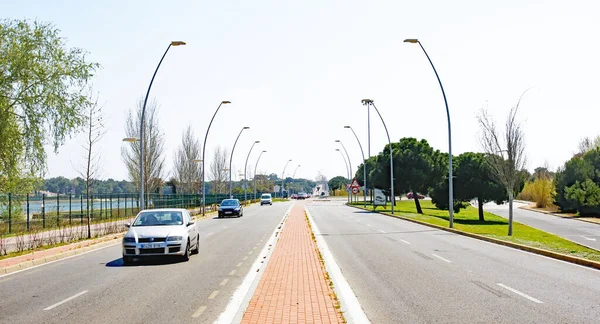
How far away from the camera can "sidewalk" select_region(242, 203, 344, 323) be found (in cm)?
837

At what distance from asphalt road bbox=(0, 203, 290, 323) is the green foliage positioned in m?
52.5

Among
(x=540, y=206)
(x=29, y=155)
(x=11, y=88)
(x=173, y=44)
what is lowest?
(x=540, y=206)

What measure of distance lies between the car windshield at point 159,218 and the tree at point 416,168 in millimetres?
47161

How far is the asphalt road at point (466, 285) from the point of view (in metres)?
8.69

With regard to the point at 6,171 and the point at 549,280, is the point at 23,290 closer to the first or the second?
the point at 549,280

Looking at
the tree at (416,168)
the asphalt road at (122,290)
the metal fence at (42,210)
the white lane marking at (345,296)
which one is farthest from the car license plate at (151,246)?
the tree at (416,168)

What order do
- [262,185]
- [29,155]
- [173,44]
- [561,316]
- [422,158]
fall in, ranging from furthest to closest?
[262,185], [422,158], [29,155], [173,44], [561,316]

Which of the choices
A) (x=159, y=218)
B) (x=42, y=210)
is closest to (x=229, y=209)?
(x=42, y=210)

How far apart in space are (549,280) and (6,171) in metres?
26.6

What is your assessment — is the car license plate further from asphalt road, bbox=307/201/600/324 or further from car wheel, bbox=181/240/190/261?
asphalt road, bbox=307/201/600/324

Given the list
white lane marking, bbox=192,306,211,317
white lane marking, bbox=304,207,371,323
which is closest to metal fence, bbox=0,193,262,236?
white lane marking, bbox=304,207,371,323

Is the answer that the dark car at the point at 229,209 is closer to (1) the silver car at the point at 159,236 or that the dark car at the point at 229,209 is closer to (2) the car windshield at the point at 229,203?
(2) the car windshield at the point at 229,203

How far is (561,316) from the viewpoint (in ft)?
27.9

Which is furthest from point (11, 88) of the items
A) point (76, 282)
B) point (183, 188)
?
point (183, 188)
